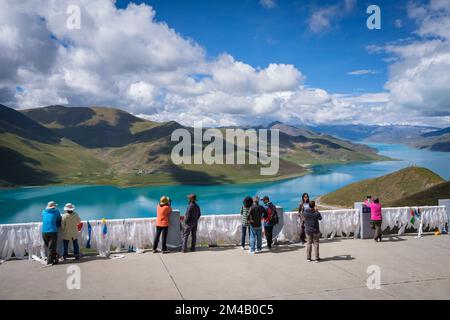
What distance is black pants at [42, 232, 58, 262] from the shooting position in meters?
11.5

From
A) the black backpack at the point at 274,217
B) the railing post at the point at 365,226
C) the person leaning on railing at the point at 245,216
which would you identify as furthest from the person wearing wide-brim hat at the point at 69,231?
the railing post at the point at 365,226

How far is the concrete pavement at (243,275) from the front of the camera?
8.96m

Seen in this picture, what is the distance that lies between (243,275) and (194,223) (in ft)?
11.5

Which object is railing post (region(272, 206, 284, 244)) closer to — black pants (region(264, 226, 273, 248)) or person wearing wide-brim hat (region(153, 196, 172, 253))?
black pants (region(264, 226, 273, 248))

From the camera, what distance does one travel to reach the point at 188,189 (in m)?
196

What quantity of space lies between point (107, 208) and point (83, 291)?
13701cm

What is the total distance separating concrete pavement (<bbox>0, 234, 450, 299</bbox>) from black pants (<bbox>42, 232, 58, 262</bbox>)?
16.0 inches

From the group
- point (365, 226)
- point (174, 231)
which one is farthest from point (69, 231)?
point (365, 226)

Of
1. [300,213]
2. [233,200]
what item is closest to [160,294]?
[300,213]

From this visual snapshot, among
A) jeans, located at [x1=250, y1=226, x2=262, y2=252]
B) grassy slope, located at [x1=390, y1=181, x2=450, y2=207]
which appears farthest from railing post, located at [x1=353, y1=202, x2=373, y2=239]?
grassy slope, located at [x1=390, y1=181, x2=450, y2=207]

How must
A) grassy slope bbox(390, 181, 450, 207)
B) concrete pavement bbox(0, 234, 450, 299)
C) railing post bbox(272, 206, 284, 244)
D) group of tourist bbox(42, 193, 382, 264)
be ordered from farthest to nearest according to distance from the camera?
1. grassy slope bbox(390, 181, 450, 207)
2. railing post bbox(272, 206, 284, 244)
3. group of tourist bbox(42, 193, 382, 264)
4. concrete pavement bbox(0, 234, 450, 299)

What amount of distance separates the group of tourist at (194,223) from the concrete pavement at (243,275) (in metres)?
0.45

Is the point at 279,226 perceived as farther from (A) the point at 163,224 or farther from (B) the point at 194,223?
(A) the point at 163,224
